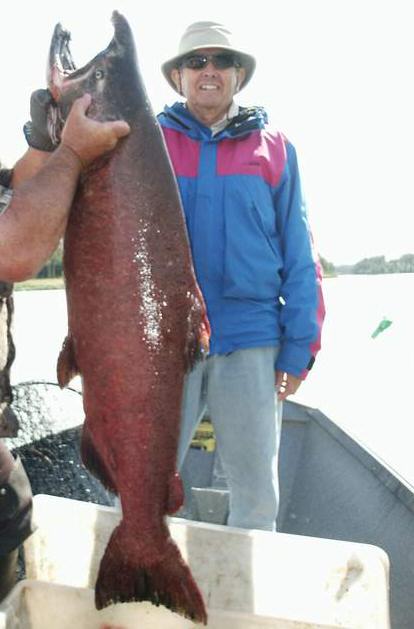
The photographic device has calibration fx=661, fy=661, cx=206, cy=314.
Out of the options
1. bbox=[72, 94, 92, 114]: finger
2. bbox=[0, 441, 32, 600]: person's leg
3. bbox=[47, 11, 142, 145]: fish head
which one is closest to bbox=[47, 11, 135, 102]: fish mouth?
bbox=[47, 11, 142, 145]: fish head

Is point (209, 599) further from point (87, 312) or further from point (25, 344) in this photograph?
point (25, 344)

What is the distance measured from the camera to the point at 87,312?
2398mm

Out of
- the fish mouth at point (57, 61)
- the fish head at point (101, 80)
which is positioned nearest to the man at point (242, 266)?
the fish head at point (101, 80)

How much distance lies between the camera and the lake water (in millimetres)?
5625

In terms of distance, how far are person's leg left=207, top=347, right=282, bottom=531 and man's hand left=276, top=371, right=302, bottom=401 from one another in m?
0.08

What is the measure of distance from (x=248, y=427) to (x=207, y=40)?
1.99m

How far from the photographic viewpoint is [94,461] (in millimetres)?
2535

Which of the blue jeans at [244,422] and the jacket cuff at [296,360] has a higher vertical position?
the jacket cuff at [296,360]

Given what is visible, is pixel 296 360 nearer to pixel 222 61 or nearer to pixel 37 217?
pixel 222 61

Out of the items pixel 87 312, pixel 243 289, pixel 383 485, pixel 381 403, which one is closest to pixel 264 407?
pixel 243 289

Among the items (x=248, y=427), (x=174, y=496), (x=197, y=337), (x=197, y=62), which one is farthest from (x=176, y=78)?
(x=174, y=496)

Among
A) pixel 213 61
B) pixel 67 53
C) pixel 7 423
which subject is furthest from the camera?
pixel 213 61

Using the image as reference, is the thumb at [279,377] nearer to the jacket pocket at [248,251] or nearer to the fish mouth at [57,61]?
the jacket pocket at [248,251]

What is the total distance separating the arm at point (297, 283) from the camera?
11.1 feet
